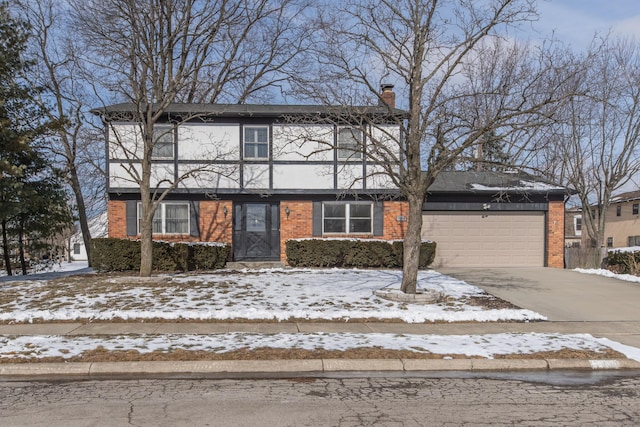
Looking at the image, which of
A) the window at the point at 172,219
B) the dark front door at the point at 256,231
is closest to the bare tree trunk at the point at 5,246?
the window at the point at 172,219

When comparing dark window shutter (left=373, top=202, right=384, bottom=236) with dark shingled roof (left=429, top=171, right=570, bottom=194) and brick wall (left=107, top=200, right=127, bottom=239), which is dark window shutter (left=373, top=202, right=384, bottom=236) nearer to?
dark shingled roof (left=429, top=171, right=570, bottom=194)

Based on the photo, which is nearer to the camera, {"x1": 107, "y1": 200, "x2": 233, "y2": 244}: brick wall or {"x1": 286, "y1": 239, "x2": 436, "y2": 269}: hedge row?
{"x1": 286, "y1": 239, "x2": 436, "y2": 269}: hedge row

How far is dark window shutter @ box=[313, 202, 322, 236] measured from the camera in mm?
17703

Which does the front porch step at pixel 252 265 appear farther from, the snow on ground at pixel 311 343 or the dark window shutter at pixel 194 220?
the snow on ground at pixel 311 343

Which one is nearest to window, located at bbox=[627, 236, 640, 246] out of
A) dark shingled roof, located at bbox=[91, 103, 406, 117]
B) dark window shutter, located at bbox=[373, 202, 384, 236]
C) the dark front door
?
dark window shutter, located at bbox=[373, 202, 384, 236]

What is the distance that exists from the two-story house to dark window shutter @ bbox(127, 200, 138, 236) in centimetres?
3

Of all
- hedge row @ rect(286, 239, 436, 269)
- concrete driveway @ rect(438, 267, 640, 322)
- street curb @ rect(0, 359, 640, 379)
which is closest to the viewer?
street curb @ rect(0, 359, 640, 379)

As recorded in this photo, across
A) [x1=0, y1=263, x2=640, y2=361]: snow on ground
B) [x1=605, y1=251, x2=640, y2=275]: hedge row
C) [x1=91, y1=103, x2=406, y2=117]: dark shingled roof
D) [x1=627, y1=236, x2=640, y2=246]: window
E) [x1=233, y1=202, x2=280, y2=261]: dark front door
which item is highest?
[x1=91, y1=103, x2=406, y2=117]: dark shingled roof

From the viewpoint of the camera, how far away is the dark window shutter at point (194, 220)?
57.4 feet

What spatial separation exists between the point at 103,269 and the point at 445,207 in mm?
11797

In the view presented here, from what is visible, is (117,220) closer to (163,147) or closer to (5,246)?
(163,147)

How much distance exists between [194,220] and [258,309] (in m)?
8.68

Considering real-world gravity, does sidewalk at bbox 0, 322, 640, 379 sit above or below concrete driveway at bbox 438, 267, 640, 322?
above

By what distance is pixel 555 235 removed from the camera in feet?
59.4
